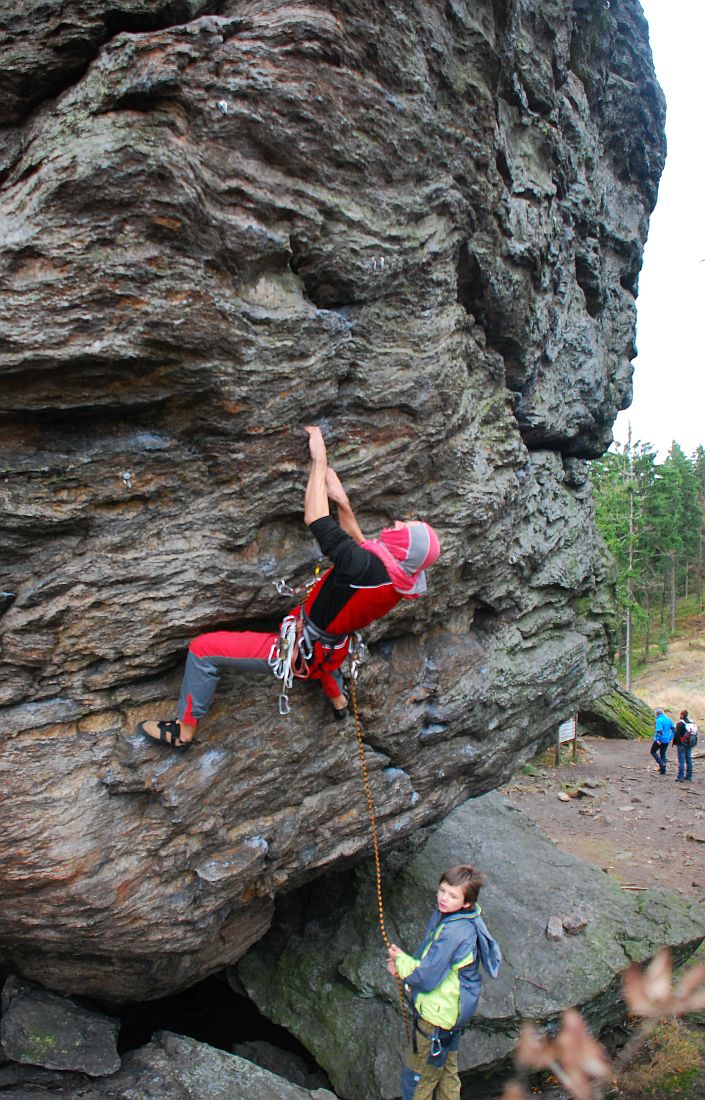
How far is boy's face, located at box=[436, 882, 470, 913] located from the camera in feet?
18.7

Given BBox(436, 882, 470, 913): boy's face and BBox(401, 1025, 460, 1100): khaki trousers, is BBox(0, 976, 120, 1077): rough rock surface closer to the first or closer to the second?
BBox(401, 1025, 460, 1100): khaki trousers

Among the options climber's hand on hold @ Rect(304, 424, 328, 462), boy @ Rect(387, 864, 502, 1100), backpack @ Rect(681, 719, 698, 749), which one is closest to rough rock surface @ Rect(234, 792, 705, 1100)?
boy @ Rect(387, 864, 502, 1100)

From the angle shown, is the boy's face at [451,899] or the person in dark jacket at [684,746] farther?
the person in dark jacket at [684,746]

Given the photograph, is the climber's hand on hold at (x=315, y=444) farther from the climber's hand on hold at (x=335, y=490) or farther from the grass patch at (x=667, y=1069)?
the grass patch at (x=667, y=1069)

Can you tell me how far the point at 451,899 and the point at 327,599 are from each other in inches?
103

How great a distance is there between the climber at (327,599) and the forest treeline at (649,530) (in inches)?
938

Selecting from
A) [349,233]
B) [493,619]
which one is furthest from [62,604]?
[493,619]

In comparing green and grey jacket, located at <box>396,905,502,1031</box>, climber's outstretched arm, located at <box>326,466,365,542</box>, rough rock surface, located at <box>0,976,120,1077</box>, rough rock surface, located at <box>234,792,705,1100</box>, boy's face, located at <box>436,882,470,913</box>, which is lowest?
rough rock surface, located at <box>234,792,705,1100</box>

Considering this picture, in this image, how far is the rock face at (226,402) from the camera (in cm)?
478

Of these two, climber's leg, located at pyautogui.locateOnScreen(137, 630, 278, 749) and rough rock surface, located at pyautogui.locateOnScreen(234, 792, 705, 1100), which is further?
rough rock surface, located at pyautogui.locateOnScreen(234, 792, 705, 1100)

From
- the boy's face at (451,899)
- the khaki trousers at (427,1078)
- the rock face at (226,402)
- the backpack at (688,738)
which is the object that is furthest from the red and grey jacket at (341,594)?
the backpack at (688,738)

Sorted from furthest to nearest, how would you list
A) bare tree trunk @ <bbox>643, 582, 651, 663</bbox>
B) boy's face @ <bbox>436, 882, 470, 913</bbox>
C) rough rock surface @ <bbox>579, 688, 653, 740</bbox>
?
bare tree trunk @ <bbox>643, 582, 651, 663</bbox>, rough rock surface @ <bbox>579, 688, 653, 740</bbox>, boy's face @ <bbox>436, 882, 470, 913</bbox>

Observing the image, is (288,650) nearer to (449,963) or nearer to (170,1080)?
(449,963)

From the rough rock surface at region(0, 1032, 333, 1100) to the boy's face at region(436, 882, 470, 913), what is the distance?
2.34 m
